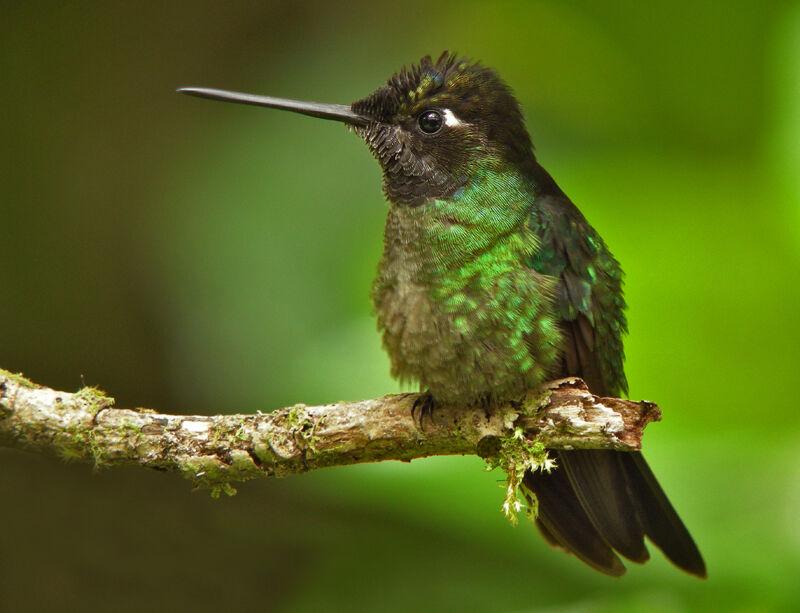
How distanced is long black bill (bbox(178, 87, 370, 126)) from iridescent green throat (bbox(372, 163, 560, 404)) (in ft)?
1.26

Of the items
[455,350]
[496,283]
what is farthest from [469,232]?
[455,350]

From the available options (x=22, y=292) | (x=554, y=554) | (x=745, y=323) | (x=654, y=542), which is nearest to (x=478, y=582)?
(x=554, y=554)

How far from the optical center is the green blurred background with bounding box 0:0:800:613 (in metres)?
3.11

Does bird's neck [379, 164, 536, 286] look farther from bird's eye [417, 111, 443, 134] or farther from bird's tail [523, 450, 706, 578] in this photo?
bird's tail [523, 450, 706, 578]

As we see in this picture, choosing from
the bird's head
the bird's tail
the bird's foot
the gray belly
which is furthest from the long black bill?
the bird's tail

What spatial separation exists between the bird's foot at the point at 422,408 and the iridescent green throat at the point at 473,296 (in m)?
0.04

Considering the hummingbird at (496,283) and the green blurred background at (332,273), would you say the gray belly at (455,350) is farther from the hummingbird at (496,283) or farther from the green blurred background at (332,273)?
the green blurred background at (332,273)

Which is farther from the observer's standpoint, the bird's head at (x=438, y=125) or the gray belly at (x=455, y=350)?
the bird's head at (x=438, y=125)

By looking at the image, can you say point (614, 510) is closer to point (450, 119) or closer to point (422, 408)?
point (422, 408)

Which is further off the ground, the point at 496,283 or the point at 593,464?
the point at 496,283

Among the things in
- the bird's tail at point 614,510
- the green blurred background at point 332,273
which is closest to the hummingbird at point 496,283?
the bird's tail at point 614,510

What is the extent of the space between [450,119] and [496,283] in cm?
60

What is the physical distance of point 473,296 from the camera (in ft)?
8.63

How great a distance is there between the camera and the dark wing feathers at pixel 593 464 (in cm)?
271
